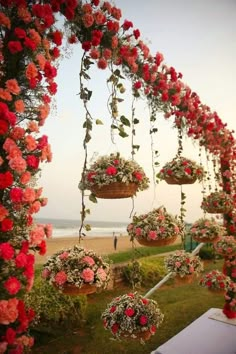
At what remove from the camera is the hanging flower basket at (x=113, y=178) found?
2.70 metres

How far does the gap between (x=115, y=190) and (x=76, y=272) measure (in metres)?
0.73

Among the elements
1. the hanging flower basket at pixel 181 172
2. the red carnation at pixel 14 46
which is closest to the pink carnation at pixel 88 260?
the red carnation at pixel 14 46

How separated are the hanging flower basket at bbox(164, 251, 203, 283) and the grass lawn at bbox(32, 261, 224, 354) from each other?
1.09 m

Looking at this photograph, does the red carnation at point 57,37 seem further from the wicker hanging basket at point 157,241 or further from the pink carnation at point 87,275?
the wicker hanging basket at point 157,241

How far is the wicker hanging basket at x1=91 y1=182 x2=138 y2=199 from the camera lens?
2721 mm

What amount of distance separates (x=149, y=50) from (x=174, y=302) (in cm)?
689

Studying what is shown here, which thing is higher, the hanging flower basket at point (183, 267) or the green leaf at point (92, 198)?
the green leaf at point (92, 198)

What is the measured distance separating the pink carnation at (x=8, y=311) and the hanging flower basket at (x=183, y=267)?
291 cm

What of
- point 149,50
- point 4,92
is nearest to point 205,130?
point 149,50

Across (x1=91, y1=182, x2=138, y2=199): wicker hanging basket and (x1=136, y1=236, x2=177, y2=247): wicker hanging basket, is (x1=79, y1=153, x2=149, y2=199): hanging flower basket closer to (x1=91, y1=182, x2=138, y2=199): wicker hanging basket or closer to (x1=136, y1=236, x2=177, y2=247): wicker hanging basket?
(x1=91, y1=182, x2=138, y2=199): wicker hanging basket

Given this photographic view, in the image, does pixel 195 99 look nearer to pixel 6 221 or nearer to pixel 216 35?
pixel 216 35

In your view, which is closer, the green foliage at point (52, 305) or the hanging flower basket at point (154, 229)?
the hanging flower basket at point (154, 229)

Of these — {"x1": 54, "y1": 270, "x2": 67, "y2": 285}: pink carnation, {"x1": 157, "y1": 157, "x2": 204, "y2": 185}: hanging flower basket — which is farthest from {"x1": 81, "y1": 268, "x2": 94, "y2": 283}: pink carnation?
{"x1": 157, "y1": 157, "x2": 204, "y2": 185}: hanging flower basket

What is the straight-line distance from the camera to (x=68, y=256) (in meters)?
2.58
